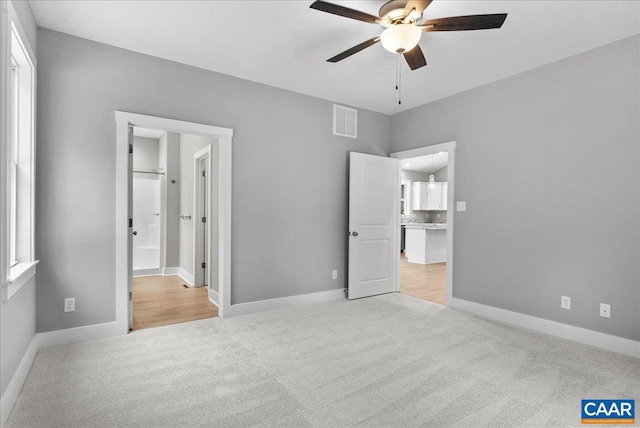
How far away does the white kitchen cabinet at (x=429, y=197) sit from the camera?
9.59 metres

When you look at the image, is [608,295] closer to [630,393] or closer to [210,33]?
[630,393]

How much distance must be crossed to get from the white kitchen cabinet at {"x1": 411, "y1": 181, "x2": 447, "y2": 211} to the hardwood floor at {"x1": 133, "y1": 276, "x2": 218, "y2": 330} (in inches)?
258

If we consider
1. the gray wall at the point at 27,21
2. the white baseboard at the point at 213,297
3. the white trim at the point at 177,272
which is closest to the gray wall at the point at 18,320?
the gray wall at the point at 27,21

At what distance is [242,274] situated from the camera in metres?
3.80

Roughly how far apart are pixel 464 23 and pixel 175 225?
5.66m

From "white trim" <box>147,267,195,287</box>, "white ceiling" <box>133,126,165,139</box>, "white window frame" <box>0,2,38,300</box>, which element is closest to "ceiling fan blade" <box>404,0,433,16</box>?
"white window frame" <box>0,2,38,300</box>

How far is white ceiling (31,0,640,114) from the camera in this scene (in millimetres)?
2475

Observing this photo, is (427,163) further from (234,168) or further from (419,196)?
(234,168)

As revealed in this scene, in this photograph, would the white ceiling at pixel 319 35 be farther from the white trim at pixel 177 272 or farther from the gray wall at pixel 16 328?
the white trim at pixel 177 272

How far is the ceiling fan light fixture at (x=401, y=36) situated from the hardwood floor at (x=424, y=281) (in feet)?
10.6

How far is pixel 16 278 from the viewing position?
2043 millimetres

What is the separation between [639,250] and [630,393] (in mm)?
1186

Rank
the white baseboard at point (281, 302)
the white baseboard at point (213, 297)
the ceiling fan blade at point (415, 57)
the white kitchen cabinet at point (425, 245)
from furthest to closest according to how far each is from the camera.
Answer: the white kitchen cabinet at point (425, 245)
the white baseboard at point (213, 297)
the white baseboard at point (281, 302)
the ceiling fan blade at point (415, 57)

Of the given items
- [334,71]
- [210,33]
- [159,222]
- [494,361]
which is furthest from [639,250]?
[159,222]
